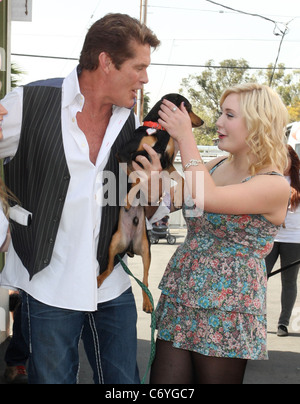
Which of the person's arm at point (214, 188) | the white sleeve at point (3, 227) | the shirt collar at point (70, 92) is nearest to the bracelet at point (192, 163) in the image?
the person's arm at point (214, 188)

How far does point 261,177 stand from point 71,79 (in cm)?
92

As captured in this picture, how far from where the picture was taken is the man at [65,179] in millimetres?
2305

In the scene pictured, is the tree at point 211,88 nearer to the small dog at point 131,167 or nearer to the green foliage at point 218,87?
the green foliage at point 218,87

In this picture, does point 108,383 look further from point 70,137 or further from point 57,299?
point 70,137

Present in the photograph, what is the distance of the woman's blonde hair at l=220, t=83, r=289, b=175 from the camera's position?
2.57m

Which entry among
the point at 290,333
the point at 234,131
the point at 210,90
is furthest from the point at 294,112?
the point at 234,131

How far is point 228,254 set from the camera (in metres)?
2.58

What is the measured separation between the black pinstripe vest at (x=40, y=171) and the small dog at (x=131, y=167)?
0.93ft

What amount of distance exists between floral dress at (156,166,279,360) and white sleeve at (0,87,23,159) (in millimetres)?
901

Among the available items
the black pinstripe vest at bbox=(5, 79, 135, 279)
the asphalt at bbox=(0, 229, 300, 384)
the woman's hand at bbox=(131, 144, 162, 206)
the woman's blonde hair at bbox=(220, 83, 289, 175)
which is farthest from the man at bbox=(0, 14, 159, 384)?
the asphalt at bbox=(0, 229, 300, 384)

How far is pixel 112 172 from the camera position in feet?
8.17

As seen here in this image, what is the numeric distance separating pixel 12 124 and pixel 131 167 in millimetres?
504

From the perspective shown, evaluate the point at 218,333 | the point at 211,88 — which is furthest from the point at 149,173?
the point at 211,88

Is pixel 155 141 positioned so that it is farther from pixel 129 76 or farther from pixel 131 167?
pixel 129 76
